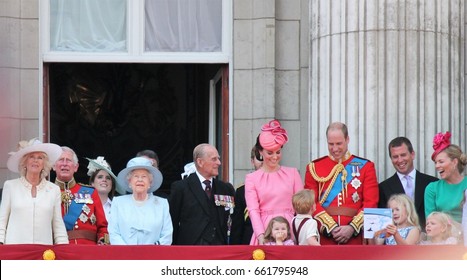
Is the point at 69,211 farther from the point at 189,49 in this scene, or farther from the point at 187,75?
the point at 187,75

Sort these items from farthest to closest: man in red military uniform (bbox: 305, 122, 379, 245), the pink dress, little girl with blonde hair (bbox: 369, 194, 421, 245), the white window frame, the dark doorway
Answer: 1. the dark doorway
2. the white window frame
3. man in red military uniform (bbox: 305, 122, 379, 245)
4. the pink dress
5. little girl with blonde hair (bbox: 369, 194, 421, 245)

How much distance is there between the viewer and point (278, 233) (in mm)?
11414

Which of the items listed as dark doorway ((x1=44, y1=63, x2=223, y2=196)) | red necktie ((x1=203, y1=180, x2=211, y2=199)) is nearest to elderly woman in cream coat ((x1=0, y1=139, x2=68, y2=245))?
red necktie ((x1=203, y1=180, x2=211, y2=199))

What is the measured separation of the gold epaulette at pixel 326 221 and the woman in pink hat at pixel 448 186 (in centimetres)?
86

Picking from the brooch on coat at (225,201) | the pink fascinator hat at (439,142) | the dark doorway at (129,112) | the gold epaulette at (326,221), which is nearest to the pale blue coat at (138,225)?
the brooch on coat at (225,201)

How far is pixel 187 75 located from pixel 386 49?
19.1ft

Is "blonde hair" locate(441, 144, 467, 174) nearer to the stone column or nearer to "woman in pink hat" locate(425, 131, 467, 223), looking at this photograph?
"woman in pink hat" locate(425, 131, 467, 223)

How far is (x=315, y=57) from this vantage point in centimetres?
1398

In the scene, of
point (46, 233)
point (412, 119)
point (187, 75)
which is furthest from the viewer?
point (187, 75)

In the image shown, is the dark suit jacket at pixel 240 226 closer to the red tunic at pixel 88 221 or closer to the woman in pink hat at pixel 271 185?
the woman in pink hat at pixel 271 185

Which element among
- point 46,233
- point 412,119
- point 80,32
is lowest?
point 46,233

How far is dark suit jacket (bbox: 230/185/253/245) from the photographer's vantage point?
12305 mm

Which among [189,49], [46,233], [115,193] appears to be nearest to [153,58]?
[189,49]

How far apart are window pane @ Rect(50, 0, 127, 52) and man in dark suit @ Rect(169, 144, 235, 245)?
9.24ft
